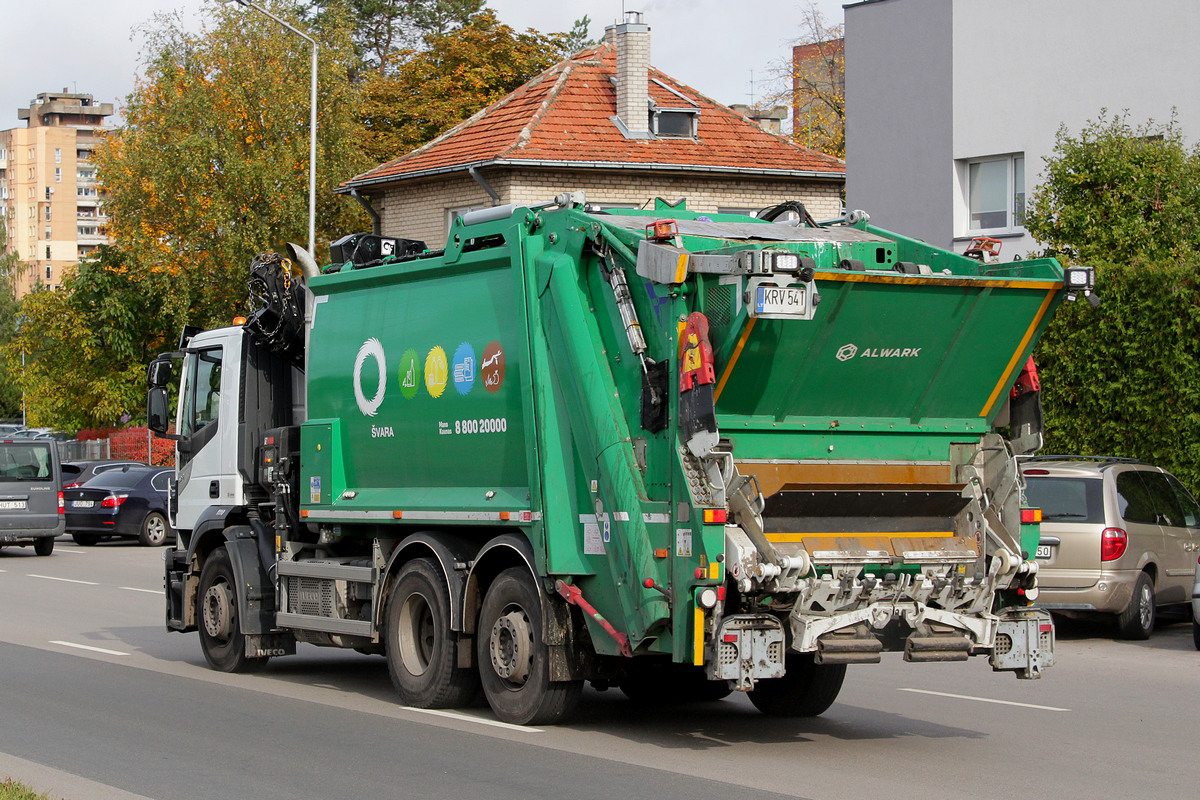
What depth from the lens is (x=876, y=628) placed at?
8.69 metres

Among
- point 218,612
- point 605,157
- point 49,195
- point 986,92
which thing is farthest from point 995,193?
point 49,195

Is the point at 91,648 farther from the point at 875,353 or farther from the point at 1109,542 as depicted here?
the point at 1109,542

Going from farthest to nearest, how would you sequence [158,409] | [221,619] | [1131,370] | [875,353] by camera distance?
[1131,370], [158,409], [221,619], [875,353]

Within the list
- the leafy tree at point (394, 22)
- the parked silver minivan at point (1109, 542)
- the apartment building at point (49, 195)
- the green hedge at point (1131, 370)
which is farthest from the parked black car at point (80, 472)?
the apartment building at point (49, 195)

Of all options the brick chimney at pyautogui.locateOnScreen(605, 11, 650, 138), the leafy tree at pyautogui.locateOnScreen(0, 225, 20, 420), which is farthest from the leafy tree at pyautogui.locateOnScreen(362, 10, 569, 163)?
the leafy tree at pyautogui.locateOnScreen(0, 225, 20, 420)

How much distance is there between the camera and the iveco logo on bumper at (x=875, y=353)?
8836 mm

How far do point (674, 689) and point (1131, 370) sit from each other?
372 inches

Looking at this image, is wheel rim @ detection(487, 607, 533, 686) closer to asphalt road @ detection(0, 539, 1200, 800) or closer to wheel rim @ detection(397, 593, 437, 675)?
asphalt road @ detection(0, 539, 1200, 800)

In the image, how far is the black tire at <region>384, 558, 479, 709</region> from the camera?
1015cm

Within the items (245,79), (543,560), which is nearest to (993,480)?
(543,560)

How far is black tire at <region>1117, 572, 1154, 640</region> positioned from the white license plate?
8.28 m

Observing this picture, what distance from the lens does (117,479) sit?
30328 millimetres

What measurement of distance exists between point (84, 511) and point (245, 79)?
14.4 metres

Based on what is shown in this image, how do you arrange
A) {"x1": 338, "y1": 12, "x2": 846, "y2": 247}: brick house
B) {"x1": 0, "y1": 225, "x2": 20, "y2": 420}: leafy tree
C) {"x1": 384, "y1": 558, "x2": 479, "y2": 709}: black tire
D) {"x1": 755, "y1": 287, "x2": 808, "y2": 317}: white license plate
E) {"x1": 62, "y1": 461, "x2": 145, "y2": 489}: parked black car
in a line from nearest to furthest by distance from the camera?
{"x1": 755, "y1": 287, "x2": 808, "y2": 317}: white license plate < {"x1": 384, "y1": 558, "x2": 479, "y2": 709}: black tire < {"x1": 62, "y1": 461, "x2": 145, "y2": 489}: parked black car < {"x1": 338, "y1": 12, "x2": 846, "y2": 247}: brick house < {"x1": 0, "y1": 225, "x2": 20, "y2": 420}: leafy tree
